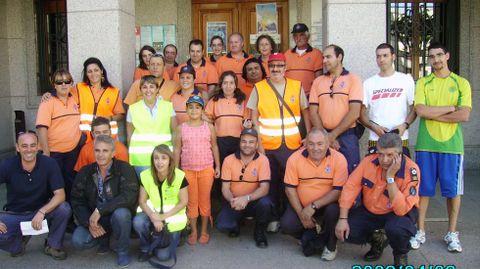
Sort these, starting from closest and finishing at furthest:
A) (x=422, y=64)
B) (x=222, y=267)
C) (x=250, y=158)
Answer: (x=222, y=267), (x=250, y=158), (x=422, y=64)

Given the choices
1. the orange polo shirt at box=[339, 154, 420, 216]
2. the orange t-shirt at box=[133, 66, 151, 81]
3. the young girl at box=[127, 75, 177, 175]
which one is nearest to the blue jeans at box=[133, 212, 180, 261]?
the young girl at box=[127, 75, 177, 175]

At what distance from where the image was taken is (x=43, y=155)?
473cm

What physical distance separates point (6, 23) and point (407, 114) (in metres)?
6.83

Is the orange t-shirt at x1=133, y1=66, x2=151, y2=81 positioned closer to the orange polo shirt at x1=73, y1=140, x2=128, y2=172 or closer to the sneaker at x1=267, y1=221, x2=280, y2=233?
the orange polo shirt at x1=73, y1=140, x2=128, y2=172

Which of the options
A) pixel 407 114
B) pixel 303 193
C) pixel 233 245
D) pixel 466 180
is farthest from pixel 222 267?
pixel 466 180

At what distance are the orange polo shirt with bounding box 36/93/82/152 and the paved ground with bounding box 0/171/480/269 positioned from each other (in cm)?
96

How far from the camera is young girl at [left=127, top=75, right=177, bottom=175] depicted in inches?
196

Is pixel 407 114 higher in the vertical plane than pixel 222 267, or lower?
higher

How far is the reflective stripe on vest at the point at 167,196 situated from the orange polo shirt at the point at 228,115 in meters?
0.92

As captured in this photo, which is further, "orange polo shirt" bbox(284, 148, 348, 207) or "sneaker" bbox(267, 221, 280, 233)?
"sneaker" bbox(267, 221, 280, 233)

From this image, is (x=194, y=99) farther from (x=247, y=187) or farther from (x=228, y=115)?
(x=247, y=187)

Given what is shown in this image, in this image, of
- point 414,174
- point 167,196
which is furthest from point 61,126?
point 414,174

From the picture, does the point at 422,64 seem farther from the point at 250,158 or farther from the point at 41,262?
the point at 41,262

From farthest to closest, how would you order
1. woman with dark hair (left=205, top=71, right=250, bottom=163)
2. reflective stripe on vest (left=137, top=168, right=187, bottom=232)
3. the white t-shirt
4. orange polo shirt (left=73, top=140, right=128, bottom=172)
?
woman with dark hair (left=205, top=71, right=250, bottom=163) → orange polo shirt (left=73, top=140, right=128, bottom=172) → the white t-shirt → reflective stripe on vest (left=137, top=168, right=187, bottom=232)
